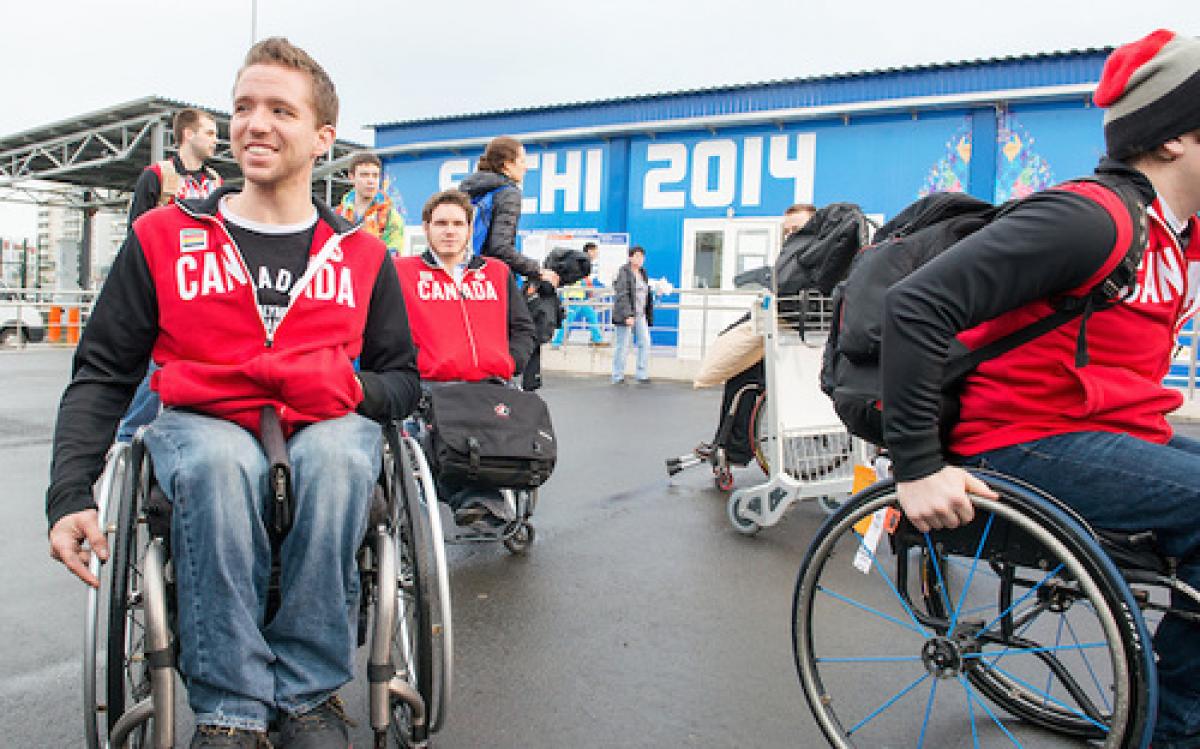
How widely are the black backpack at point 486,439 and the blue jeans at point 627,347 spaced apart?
9.19 metres

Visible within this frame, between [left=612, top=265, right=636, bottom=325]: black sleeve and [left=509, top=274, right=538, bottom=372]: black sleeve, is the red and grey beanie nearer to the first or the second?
[left=509, top=274, right=538, bottom=372]: black sleeve

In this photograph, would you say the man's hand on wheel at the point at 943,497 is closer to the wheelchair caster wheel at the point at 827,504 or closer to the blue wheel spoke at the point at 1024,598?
the blue wheel spoke at the point at 1024,598

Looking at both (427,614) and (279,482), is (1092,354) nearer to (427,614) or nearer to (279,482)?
(427,614)

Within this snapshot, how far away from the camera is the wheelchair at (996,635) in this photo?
1.67 metres

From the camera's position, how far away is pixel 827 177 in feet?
54.7

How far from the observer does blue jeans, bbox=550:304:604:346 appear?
15.2 m

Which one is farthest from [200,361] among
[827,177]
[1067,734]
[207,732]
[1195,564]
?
[827,177]

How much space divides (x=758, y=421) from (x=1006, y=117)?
41.7 ft

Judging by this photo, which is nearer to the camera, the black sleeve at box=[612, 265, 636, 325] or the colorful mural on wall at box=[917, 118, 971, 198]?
the black sleeve at box=[612, 265, 636, 325]

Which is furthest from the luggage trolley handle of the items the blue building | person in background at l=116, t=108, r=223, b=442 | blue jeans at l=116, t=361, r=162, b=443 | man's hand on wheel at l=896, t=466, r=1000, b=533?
the blue building

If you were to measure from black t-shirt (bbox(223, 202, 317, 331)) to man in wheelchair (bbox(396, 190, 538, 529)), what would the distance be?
1588 mm

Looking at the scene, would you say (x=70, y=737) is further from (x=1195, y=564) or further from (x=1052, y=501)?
(x=1195, y=564)

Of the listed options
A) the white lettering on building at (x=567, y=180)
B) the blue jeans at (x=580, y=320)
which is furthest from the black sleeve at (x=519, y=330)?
the white lettering on building at (x=567, y=180)

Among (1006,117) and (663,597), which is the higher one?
(1006,117)
